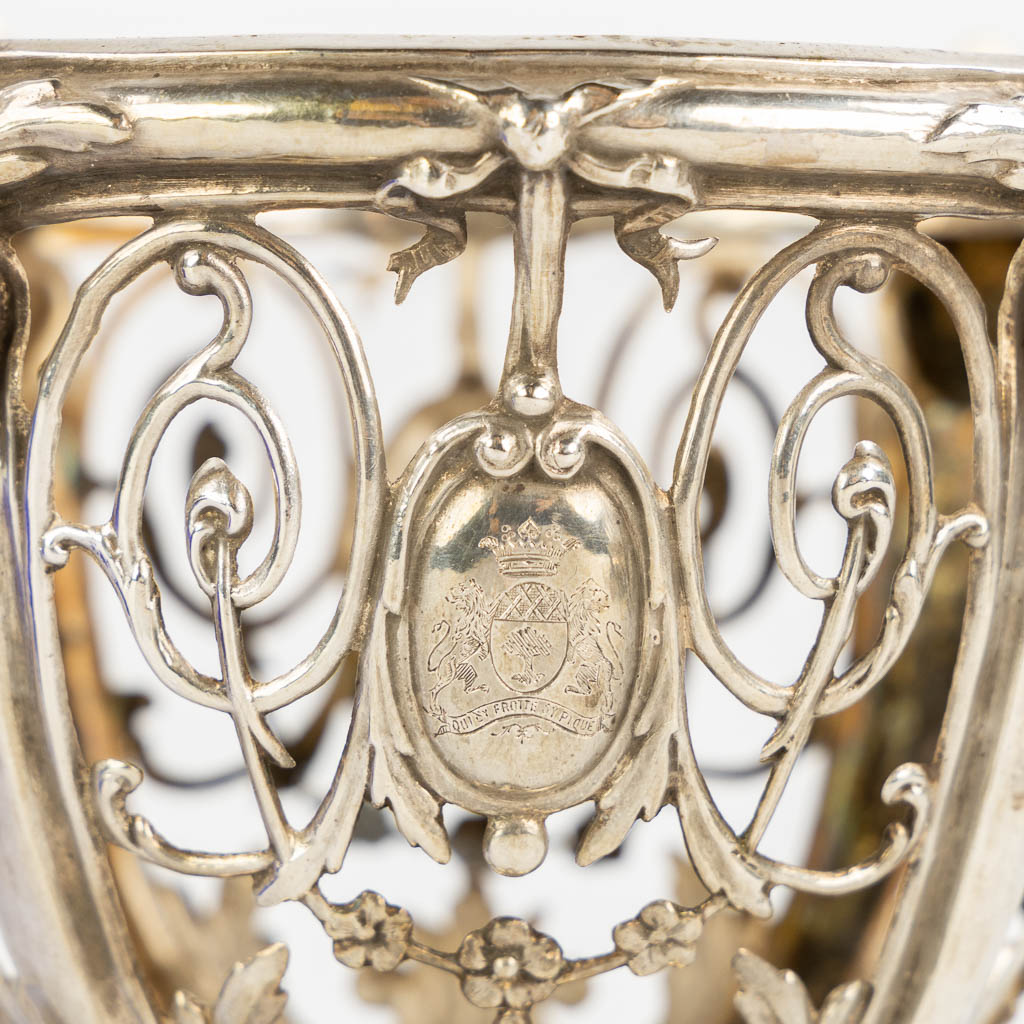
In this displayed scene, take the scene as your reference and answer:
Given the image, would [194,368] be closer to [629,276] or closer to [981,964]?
[629,276]

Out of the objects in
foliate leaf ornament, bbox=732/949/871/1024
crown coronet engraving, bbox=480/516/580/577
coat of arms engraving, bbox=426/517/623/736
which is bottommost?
foliate leaf ornament, bbox=732/949/871/1024

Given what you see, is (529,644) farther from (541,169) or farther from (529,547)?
(541,169)

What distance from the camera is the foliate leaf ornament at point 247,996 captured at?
49 centimetres

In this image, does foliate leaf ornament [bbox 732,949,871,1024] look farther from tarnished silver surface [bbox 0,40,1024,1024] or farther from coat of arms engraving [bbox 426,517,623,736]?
coat of arms engraving [bbox 426,517,623,736]

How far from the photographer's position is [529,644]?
44 cm

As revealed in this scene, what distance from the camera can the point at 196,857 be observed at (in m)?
0.47

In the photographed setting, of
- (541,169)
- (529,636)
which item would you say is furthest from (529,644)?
(541,169)

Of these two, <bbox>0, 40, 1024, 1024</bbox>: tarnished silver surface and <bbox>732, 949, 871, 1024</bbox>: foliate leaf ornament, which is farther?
<bbox>732, 949, 871, 1024</bbox>: foliate leaf ornament

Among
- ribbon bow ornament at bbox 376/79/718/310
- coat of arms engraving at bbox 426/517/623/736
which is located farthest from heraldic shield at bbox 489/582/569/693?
ribbon bow ornament at bbox 376/79/718/310

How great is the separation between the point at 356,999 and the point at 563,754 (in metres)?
0.17

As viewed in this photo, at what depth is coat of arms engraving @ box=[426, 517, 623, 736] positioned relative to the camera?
17.0 inches

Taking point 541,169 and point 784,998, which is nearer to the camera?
point 541,169

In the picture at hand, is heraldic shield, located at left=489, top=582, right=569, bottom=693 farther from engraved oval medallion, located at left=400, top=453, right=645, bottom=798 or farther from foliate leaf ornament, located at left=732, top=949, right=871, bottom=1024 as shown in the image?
foliate leaf ornament, located at left=732, top=949, right=871, bottom=1024

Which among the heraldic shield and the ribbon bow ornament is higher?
the ribbon bow ornament
